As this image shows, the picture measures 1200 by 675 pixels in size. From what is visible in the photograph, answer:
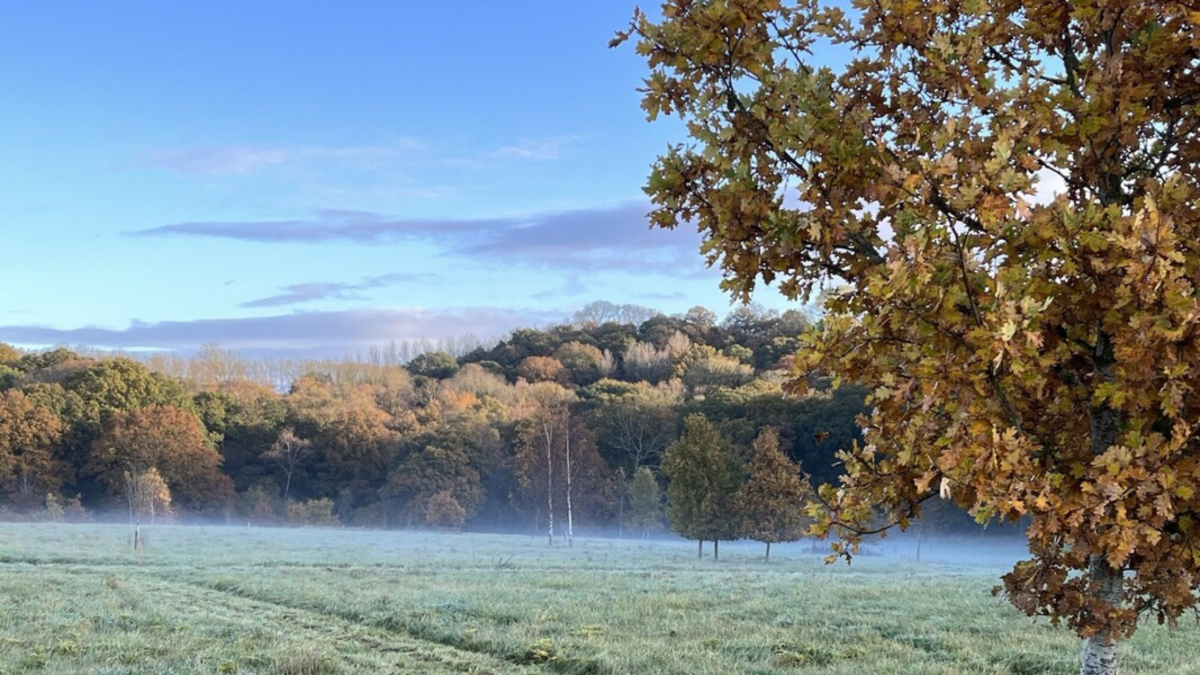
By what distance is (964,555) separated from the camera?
4153 centimetres

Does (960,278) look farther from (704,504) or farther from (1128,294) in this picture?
(704,504)

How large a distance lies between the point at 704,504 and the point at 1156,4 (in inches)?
1216

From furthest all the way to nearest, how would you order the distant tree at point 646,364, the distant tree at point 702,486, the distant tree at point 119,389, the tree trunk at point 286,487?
the distant tree at point 646,364 < the tree trunk at point 286,487 < the distant tree at point 119,389 < the distant tree at point 702,486

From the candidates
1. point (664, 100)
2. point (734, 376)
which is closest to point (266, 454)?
point (734, 376)

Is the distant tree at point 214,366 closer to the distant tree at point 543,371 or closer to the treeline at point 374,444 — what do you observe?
the treeline at point 374,444

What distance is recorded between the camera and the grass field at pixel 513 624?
9.79 m

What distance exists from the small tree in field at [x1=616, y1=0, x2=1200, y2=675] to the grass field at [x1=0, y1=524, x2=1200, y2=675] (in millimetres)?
6109

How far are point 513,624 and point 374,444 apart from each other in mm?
45869

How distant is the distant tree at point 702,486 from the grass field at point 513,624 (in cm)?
925

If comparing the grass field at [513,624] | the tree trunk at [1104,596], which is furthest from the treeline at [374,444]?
the tree trunk at [1104,596]

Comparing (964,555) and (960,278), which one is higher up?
(960,278)

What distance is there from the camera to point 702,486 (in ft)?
112

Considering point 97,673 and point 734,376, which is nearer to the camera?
point 97,673

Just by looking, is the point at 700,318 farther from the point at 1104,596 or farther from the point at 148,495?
the point at 1104,596
